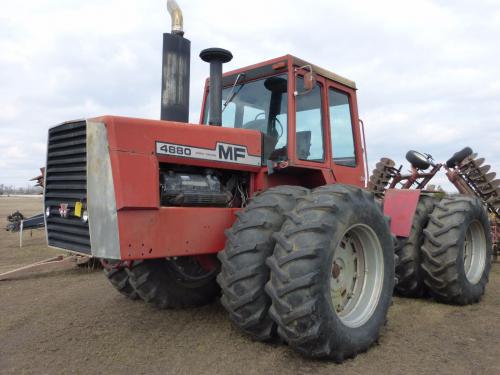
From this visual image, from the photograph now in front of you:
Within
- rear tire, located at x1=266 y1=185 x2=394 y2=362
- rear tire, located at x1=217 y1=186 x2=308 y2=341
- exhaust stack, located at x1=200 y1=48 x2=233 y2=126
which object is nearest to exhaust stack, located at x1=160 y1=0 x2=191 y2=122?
exhaust stack, located at x1=200 y1=48 x2=233 y2=126

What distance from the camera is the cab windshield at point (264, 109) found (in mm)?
4469

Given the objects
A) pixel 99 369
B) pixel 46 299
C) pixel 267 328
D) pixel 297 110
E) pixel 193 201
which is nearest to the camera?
pixel 99 369

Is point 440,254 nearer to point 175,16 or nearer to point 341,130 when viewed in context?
point 341,130

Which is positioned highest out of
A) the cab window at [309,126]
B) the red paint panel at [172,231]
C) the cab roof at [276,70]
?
the cab roof at [276,70]

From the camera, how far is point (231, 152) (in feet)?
13.6

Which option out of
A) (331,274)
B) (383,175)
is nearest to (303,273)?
(331,274)

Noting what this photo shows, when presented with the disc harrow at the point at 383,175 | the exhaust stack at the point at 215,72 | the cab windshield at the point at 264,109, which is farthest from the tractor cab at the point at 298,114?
the disc harrow at the point at 383,175

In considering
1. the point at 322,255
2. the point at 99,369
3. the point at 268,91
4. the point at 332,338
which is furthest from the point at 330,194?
the point at 99,369

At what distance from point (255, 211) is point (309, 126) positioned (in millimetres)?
1429

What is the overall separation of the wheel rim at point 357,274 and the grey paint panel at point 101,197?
1847 millimetres

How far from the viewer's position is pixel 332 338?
132 inches

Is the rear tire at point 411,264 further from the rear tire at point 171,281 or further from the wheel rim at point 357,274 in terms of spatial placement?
the rear tire at point 171,281

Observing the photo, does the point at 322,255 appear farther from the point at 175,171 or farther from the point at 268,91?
the point at 268,91

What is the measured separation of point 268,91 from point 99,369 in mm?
2992
